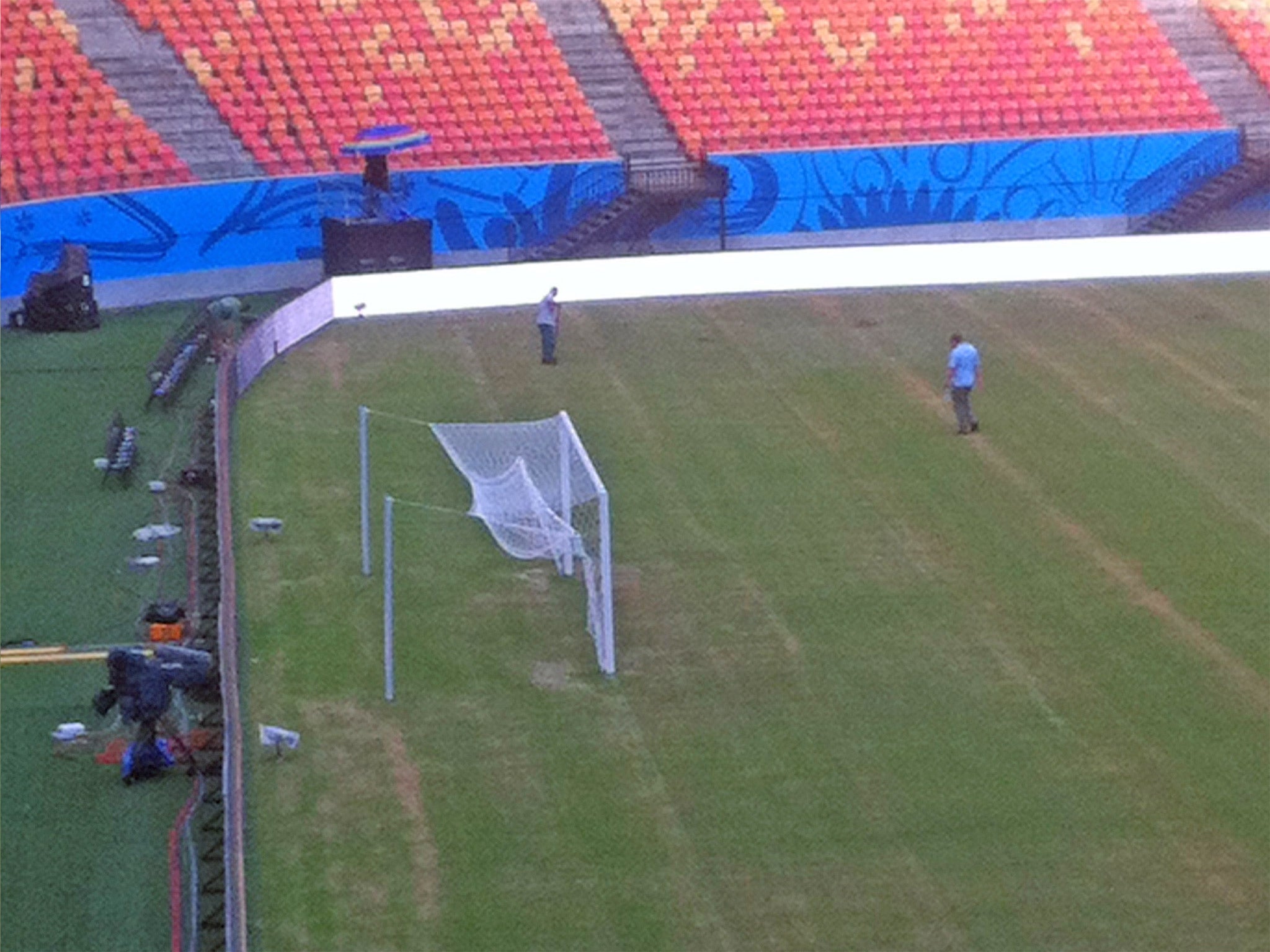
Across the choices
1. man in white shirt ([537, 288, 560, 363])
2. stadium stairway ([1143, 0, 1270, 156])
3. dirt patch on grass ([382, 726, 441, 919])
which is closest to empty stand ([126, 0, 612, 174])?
man in white shirt ([537, 288, 560, 363])

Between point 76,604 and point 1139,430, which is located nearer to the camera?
point 76,604

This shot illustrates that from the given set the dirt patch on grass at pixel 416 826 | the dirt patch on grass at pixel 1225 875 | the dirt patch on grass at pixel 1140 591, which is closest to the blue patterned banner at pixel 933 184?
the dirt patch on grass at pixel 1140 591

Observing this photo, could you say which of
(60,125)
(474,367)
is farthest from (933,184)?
(60,125)

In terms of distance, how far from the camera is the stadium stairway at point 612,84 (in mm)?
48562

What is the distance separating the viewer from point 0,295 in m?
40.9

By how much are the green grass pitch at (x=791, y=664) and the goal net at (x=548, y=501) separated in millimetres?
442

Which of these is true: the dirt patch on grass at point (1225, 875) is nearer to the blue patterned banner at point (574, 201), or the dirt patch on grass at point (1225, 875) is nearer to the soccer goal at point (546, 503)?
the soccer goal at point (546, 503)

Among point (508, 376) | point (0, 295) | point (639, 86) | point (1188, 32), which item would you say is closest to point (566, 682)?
point (508, 376)

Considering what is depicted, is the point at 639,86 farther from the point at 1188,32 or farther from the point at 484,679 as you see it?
the point at 484,679

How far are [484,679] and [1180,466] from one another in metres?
11.2

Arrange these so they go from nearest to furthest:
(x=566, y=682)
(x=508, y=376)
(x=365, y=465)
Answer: (x=566, y=682)
(x=365, y=465)
(x=508, y=376)

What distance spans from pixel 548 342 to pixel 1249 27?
75.7 feet

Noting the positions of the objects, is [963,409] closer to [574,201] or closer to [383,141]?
[383,141]

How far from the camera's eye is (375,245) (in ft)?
145
